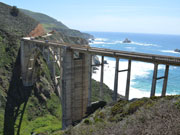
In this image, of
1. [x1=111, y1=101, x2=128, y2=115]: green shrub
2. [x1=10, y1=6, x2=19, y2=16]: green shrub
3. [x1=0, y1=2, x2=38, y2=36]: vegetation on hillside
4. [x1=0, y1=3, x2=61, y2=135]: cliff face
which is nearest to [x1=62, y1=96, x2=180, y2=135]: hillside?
[x1=111, y1=101, x2=128, y2=115]: green shrub

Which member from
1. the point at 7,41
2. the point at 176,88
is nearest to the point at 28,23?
the point at 7,41

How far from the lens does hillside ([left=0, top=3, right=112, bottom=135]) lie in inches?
1183

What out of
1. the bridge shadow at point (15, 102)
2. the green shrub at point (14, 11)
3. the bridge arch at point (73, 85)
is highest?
the green shrub at point (14, 11)

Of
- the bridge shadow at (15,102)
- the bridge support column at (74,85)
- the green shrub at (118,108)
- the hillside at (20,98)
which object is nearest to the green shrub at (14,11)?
the hillside at (20,98)

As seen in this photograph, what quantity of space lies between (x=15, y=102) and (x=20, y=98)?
1.50 meters

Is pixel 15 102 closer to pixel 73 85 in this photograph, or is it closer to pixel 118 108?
pixel 73 85

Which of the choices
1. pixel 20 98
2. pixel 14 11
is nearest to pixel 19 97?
pixel 20 98

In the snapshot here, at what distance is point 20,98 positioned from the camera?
35.8 metres

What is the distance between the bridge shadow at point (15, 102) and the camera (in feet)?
95.8

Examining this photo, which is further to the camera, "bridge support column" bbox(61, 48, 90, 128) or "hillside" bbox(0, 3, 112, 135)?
"hillside" bbox(0, 3, 112, 135)

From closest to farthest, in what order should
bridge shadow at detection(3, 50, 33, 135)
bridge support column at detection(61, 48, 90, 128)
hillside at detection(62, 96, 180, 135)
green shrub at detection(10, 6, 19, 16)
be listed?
hillside at detection(62, 96, 180, 135)
bridge support column at detection(61, 48, 90, 128)
bridge shadow at detection(3, 50, 33, 135)
green shrub at detection(10, 6, 19, 16)

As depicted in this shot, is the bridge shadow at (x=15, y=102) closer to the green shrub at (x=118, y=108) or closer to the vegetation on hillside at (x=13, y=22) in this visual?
the vegetation on hillside at (x=13, y=22)

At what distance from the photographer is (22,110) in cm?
3291

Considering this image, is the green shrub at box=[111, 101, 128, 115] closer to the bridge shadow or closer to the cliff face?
the cliff face
